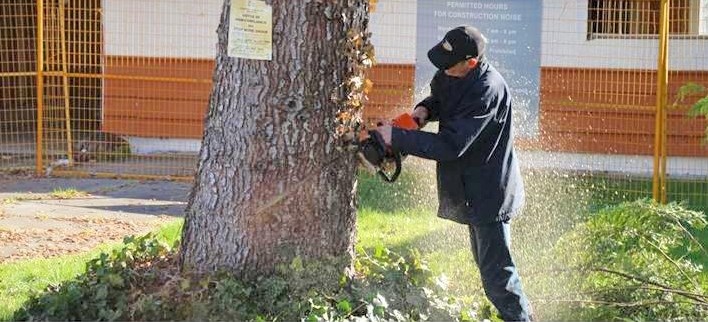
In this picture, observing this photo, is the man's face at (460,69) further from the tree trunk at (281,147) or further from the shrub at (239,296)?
the shrub at (239,296)

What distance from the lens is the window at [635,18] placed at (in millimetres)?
11562

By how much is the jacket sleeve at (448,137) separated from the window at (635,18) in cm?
699

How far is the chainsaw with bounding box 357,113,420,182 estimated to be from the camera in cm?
483

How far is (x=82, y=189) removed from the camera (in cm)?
1012

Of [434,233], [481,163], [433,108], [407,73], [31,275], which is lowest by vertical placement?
[31,275]

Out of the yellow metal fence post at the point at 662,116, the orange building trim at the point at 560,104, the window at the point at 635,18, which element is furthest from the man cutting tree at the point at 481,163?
the window at the point at 635,18

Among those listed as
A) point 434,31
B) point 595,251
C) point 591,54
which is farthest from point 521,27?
point 595,251

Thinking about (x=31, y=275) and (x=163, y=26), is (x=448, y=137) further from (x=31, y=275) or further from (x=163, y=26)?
(x=163, y=26)

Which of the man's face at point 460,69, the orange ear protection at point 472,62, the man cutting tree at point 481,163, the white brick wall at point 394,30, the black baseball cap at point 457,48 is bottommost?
the man cutting tree at point 481,163

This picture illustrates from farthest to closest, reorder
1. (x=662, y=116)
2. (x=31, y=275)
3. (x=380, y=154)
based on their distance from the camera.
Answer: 1. (x=662, y=116)
2. (x=31, y=275)
3. (x=380, y=154)

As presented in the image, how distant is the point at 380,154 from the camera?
4840 millimetres

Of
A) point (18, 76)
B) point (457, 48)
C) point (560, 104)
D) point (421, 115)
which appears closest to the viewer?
point (457, 48)

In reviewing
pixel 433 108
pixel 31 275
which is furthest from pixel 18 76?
pixel 433 108

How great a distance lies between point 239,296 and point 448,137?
4.11ft
